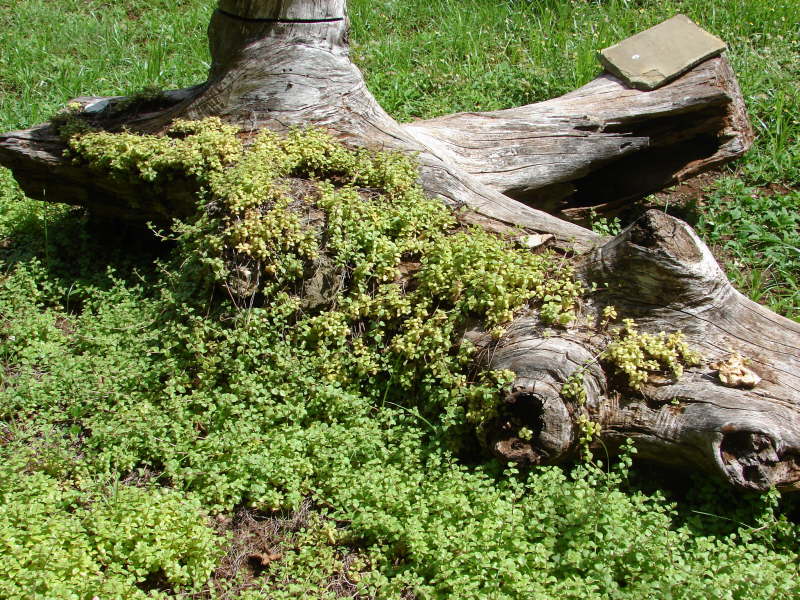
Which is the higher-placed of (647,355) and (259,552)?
(647,355)

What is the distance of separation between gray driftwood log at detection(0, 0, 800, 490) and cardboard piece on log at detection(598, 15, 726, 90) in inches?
3.8

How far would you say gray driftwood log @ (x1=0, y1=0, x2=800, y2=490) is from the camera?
371 cm

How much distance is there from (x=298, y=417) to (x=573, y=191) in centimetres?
310

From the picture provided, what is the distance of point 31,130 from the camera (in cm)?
539

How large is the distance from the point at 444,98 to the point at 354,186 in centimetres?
329

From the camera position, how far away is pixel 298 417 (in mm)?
4148

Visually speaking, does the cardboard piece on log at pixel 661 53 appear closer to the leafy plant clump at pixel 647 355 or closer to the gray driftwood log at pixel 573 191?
the gray driftwood log at pixel 573 191

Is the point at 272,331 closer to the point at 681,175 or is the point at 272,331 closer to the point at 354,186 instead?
the point at 354,186

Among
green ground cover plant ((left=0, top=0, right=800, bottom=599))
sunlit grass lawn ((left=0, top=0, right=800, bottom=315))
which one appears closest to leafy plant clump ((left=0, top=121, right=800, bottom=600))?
green ground cover plant ((left=0, top=0, right=800, bottom=599))

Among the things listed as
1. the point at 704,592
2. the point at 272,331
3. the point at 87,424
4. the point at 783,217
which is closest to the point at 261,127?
the point at 272,331

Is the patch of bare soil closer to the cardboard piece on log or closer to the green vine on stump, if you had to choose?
the green vine on stump

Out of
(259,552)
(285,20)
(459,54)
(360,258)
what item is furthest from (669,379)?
(459,54)

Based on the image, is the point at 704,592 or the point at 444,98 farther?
the point at 444,98

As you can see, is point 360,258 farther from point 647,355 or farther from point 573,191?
point 573,191
